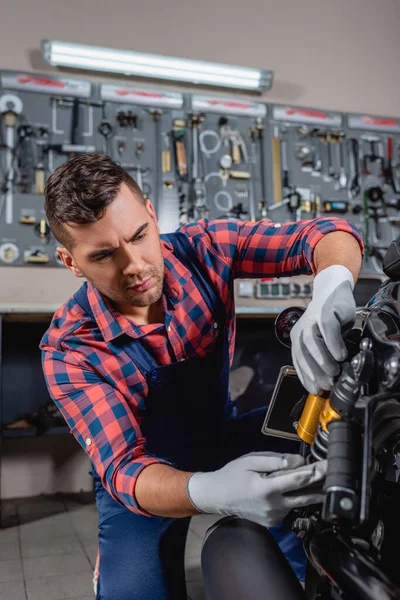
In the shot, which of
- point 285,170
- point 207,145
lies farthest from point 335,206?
point 207,145

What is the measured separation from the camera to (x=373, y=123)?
369 cm

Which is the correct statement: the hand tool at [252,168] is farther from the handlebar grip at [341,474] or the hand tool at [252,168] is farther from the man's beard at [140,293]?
the handlebar grip at [341,474]

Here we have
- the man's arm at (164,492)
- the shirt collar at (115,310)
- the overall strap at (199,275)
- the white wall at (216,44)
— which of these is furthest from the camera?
the white wall at (216,44)

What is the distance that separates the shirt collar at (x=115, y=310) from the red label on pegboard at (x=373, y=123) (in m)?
2.61

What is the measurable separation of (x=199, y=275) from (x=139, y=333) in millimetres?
208

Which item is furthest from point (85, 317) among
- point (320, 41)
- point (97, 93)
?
point (320, 41)

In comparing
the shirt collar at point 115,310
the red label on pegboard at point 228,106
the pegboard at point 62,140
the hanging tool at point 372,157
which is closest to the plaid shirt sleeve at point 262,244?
the shirt collar at point 115,310

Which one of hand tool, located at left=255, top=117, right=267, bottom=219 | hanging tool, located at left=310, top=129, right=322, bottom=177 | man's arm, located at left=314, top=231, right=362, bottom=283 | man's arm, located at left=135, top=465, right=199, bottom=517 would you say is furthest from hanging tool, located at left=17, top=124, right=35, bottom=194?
man's arm, located at left=135, top=465, right=199, bottom=517

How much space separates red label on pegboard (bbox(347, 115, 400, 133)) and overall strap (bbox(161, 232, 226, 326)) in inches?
101

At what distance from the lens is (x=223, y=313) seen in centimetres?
144

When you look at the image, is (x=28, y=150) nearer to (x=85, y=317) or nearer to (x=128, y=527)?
(x=85, y=317)

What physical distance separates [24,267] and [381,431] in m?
2.53

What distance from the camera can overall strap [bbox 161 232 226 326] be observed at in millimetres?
1396

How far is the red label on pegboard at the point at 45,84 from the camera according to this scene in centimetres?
302
